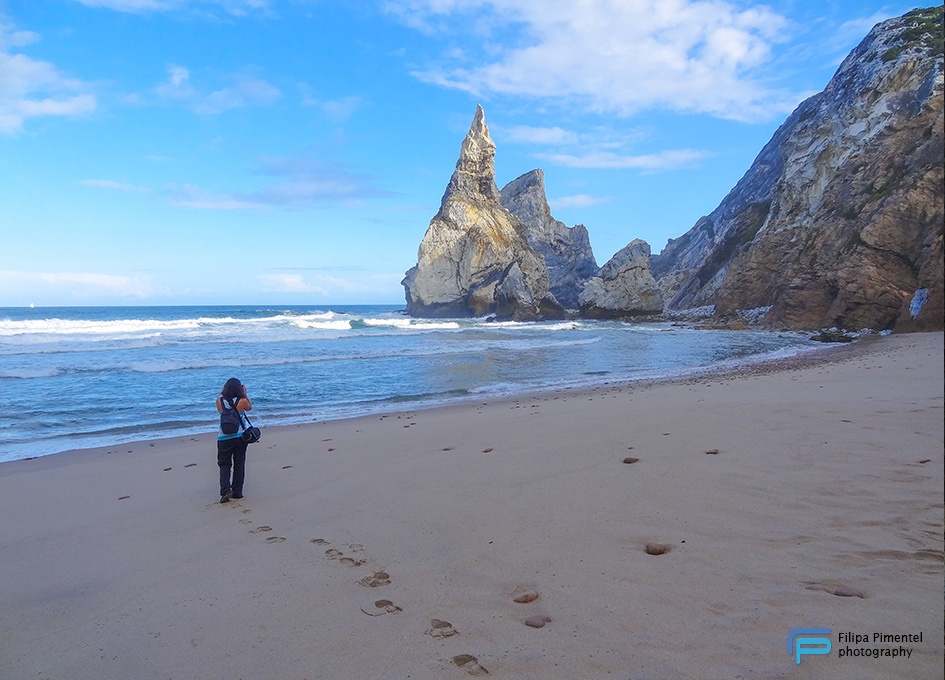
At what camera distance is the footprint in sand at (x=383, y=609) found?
308 cm

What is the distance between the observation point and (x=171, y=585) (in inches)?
148

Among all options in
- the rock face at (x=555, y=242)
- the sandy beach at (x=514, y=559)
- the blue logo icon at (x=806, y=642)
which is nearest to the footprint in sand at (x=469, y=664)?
the sandy beach at (x=514, y=559)

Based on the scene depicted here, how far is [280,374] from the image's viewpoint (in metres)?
18.6

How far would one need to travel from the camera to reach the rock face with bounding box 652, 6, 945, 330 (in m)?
20.0

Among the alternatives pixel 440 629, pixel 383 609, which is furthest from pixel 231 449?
pixel 440 629

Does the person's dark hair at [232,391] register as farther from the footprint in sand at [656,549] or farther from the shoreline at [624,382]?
the shoreline at [624,382]

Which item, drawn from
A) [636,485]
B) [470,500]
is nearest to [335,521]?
[470,500]

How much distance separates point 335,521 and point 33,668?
215cm

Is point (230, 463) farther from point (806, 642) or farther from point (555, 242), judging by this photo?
point (555, 242)

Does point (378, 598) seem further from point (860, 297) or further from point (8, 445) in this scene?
point (860, 297)

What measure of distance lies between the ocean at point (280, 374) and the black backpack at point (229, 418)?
5.43 meters

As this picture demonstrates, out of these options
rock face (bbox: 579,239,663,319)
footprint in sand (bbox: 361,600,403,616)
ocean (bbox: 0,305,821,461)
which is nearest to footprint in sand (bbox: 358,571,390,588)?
footprint in sand (bbox: 361,600,403,616)

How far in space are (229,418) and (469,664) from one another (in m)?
4.19

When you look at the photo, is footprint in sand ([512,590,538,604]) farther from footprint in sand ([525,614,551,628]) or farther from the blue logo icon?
the blue logo icon
